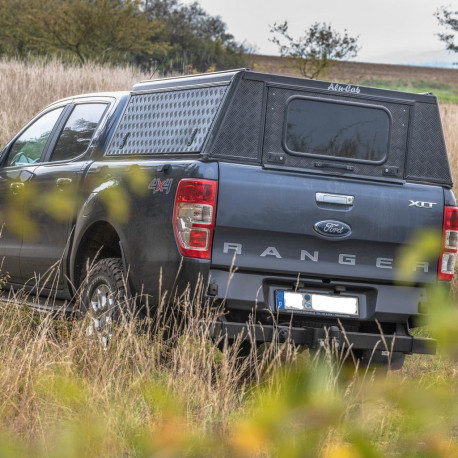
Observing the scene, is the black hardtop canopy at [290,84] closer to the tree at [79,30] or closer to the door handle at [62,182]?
the door handle at [62,182]

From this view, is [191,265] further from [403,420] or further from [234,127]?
[403,420]

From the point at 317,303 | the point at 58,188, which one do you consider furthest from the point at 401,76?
the point at 317,303

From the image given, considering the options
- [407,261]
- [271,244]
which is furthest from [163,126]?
[407,261]

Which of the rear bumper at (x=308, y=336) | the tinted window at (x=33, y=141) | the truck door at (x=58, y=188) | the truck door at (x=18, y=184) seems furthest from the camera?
the tinted window at (x=33, y=141)

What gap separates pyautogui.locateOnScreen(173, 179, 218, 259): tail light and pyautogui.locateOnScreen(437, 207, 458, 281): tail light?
1455 millimetres

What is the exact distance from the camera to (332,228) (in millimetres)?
5438

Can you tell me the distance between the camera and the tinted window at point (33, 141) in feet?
24.8

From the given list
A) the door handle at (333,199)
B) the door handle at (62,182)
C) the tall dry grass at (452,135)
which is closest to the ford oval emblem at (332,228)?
the door handle at (333,199)

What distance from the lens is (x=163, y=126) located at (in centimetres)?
604

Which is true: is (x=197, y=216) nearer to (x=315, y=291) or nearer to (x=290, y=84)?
(x=315, y=291)

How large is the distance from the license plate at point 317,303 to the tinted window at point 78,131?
2.27 metres

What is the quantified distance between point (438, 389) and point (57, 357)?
3910mm

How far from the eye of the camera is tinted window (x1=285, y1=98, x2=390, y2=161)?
5.63 m

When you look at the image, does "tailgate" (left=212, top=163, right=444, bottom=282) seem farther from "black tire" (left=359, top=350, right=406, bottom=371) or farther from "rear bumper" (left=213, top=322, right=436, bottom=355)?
"black tire" (left=359, top=350, right=406, bottom=371)
